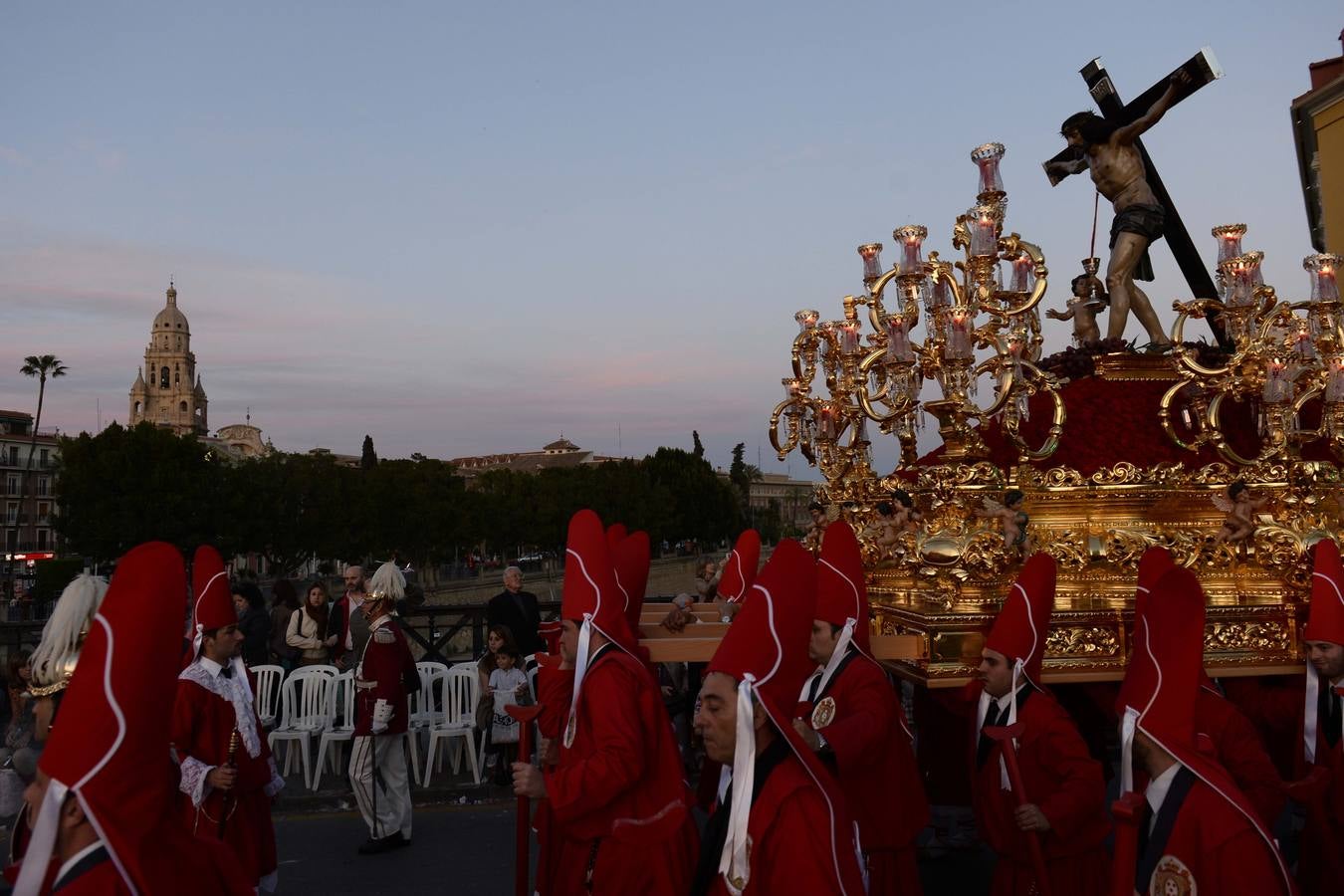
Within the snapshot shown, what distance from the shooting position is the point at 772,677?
331cm

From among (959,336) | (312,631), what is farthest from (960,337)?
(312,631)

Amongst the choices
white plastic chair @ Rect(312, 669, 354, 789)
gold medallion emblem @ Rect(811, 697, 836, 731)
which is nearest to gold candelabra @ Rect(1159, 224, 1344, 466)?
gold medallion emblem @ Rect(811, 697, 836, 731)

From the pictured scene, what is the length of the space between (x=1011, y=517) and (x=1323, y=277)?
2648 mm

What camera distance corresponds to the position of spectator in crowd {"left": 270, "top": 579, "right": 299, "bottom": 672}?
39.0 ft

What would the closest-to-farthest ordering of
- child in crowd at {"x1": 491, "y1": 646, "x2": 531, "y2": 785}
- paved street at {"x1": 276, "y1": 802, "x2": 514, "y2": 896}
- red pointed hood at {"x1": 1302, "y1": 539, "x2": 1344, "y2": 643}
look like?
red pointed hood at {"x1": 1302, "y1": 539, "x2": 1344, "y2": 643}, paved street at {"x1": 276, "y1": 802, "x2": 514, "y2": 896}, child in crowd at {"x1": 491, "y1": 646, "x2": 531, "y2": 785}

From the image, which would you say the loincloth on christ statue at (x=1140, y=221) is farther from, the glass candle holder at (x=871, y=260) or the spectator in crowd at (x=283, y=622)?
the spectator in crowd at (x=283, y=622)

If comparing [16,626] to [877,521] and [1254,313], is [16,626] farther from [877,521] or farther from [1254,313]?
[1254,313]

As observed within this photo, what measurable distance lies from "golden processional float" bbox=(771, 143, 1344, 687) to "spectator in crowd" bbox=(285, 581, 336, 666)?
6.82 m

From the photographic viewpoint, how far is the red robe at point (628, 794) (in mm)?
4090

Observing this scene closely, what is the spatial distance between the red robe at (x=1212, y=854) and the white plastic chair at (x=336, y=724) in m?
7.53

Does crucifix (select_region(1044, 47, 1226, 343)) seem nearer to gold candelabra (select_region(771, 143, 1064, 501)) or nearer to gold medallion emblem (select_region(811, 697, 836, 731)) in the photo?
gold candelabra (select_region(771, 143, 1064, 501))

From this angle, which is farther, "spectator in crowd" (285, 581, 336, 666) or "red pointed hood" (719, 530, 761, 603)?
"spectator in crowd" (285, 581, 336, 666)

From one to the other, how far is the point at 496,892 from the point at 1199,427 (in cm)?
551

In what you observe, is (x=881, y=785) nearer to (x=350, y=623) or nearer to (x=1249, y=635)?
(x=1249, y=635)
